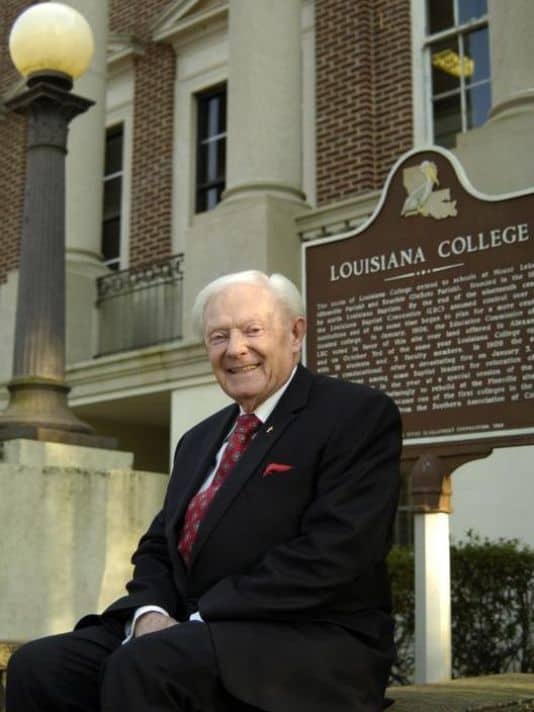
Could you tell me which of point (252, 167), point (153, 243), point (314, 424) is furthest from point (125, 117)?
point (314, 424)

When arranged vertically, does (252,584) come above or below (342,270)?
below

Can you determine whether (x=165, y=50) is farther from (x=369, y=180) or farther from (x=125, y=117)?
(x=369, y=180)

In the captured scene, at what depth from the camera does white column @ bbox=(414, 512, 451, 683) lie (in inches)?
207

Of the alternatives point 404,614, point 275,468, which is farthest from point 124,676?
point 404,614

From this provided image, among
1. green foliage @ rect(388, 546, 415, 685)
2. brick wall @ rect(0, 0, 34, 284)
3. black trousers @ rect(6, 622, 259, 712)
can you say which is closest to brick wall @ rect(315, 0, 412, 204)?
brick wall @ rect(0, 0, 34, 284)

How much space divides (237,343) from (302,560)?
2.43ft

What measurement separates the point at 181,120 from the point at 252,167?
4.35 meters

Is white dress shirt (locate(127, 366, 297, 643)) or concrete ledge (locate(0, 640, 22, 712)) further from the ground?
white dress shirt (locate(127, 366, 297, 643))

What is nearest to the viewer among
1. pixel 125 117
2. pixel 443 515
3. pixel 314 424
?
pixel 314 424

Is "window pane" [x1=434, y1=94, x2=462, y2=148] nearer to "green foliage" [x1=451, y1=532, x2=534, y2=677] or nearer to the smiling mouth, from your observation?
"green foliage" [x1=451, y1=532, x2=534, y2=677]

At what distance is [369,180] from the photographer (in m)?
12.1

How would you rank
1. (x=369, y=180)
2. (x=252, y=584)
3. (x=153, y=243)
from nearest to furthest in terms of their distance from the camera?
1. (x=252, y=584)
2. (x=369, y=180)
3. (x=153, y=243)

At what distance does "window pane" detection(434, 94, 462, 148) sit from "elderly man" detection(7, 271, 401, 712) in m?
9.07

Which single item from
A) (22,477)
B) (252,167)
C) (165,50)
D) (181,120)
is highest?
(165,50)
